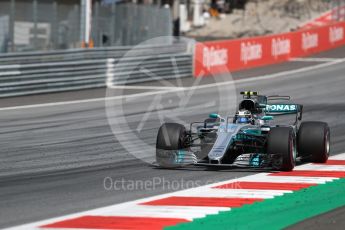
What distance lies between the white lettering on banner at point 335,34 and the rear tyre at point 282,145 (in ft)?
93.6

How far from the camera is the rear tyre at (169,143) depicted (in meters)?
10.9

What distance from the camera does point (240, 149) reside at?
10.9 m

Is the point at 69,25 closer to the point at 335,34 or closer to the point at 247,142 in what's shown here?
the point at 335,34

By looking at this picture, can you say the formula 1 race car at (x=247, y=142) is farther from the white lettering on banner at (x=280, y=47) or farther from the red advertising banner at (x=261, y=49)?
the white lettering on banner at (x=280, y=47)

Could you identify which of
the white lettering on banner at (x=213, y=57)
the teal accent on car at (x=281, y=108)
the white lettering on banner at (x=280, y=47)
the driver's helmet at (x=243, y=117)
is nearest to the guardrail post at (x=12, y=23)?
the white lettering on banner at (x=213, y=57)

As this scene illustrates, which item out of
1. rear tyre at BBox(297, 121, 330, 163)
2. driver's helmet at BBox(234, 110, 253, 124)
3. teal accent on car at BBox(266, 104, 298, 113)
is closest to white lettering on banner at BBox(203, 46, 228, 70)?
teal accent on car at BBox(266, 104, 298, 113)

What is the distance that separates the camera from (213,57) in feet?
97.1

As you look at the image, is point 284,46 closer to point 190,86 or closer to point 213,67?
point 213,67

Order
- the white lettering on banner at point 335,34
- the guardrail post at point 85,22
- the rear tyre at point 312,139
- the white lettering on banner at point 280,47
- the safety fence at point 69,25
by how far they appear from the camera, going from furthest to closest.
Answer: the white lettering on banner at point 335,34 < the white lettering on banner at point 280,47 < the guardrail post at point 85,22 < the safety fence at point 69,25 < the rear tyre at point 312,139

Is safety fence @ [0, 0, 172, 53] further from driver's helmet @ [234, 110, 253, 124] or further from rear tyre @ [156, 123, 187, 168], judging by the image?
driver's helmet @ [234, 110, 253, 124]

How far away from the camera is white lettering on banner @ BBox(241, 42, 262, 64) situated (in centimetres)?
3166

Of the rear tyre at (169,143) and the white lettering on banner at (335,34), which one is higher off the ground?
the white lettering on banner at (335,34)

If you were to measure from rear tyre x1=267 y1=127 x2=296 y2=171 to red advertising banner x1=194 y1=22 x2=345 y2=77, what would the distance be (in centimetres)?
1813

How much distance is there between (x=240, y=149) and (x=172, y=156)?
84 centimetres
